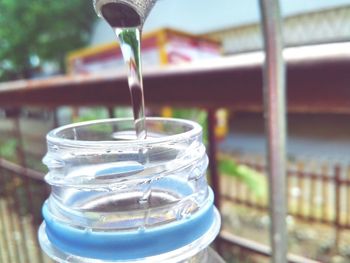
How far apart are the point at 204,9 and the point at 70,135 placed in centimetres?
660

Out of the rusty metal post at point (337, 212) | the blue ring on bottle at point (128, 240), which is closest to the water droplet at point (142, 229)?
the blue ring on bottle at point (128, 240)

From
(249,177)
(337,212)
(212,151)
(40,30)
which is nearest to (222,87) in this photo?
(212,151)

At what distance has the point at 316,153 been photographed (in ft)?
18.2

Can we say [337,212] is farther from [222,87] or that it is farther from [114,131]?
[114,131]

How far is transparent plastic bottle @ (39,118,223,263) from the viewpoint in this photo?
24 cm

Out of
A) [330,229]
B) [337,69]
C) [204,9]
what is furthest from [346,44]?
[204,9]

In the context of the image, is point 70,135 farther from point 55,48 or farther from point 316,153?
point 55,48

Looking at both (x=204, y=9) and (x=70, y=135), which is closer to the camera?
(x=70, y=135)

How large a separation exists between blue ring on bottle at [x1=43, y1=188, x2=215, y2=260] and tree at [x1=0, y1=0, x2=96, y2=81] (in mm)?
7536

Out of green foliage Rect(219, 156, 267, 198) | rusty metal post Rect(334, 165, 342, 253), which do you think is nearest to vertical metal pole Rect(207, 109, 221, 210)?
green foliage Rect(219, 156, 267, 198)

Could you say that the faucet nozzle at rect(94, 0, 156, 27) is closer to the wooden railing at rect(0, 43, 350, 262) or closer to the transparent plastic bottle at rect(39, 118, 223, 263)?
the transparent plastic bottle at rect(39, 118, 223, 263)

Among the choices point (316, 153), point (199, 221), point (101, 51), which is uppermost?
point (101, 51)

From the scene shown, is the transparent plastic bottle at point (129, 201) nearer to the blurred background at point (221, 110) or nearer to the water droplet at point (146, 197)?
the water droplet at point (146, 197)

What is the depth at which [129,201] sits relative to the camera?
294 mm
